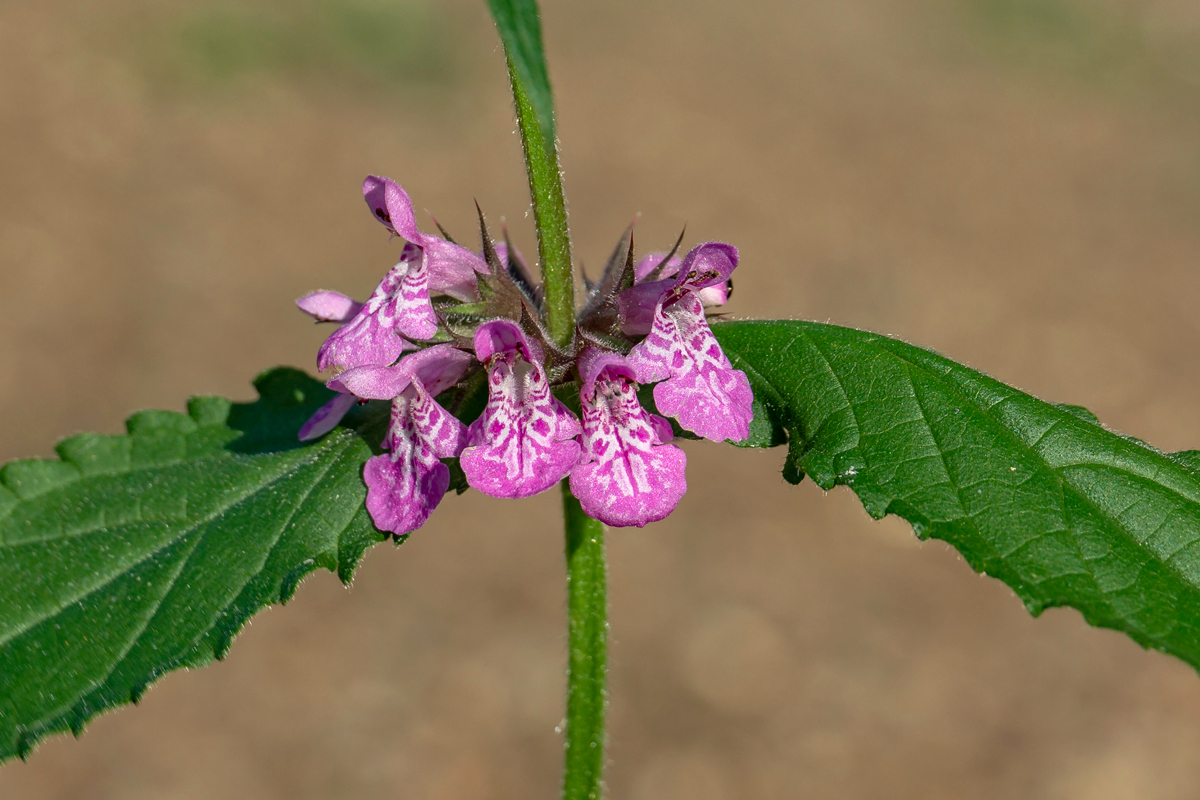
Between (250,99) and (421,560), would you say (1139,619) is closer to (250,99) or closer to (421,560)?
(421,560)

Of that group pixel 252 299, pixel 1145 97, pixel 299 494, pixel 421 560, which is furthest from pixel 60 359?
pixel 1145 97

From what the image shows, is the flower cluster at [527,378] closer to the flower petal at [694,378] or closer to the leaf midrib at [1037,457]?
the flower petal at [694,378]

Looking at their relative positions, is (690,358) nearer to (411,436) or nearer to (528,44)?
(411,436)

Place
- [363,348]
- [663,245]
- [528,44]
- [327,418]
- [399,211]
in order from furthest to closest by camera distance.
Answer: [663,245], [327,418], [399,211], [363,348], [528,44]

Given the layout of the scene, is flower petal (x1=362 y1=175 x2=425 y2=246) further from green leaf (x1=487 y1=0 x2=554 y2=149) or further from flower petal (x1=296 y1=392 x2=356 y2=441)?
green leaf (x1=487 y1=0 x2=554 y2=149)

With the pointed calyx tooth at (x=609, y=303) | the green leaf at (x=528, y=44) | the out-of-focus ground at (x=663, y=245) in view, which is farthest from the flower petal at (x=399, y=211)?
the out-of-focus ground at (x=663, y=245)

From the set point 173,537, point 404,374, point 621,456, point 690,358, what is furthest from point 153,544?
point 690,358

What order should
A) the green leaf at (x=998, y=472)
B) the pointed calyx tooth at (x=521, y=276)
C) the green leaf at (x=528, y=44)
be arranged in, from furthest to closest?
the pointed calyx tooth at (x=521, y=276)
the green leaf at (x=998, y=472)
the green leaf at (x=528, y=44)
